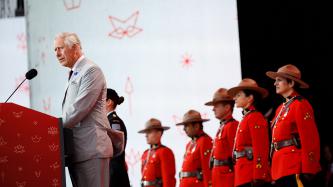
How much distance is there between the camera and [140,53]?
7617 mm

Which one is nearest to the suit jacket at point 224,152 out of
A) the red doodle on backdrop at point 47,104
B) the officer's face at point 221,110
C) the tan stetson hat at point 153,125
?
the officer's face at point 221,110

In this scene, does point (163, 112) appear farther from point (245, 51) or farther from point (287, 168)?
point (287, 168)

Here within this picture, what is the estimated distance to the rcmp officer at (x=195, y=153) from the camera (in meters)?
6.95

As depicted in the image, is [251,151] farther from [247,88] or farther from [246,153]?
[247,88]

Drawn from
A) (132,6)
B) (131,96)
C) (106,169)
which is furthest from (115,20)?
(106,169)

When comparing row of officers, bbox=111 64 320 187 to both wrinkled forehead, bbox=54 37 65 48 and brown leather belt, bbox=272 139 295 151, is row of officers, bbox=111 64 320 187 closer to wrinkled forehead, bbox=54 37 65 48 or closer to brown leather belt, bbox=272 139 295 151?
brown leather belt, bbox=272 139 295 151

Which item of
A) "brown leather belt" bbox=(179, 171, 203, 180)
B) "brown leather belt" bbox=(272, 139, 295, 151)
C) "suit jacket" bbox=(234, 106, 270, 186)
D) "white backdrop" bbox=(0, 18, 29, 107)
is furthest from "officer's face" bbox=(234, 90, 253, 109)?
"white backdrop" bbox=(0, 18, 29, 107)

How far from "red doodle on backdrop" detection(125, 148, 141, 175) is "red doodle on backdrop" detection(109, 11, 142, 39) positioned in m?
1.17

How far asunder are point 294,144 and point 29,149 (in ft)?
7.40

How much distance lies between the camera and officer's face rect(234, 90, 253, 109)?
6.17 meters

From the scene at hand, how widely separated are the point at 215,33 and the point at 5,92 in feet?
7.12

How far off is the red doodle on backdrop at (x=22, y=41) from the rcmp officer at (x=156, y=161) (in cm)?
148

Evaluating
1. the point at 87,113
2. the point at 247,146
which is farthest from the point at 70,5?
the point at 87,113

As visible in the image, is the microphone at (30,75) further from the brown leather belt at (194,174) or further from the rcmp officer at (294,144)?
the brown leather belt at (194,174)
